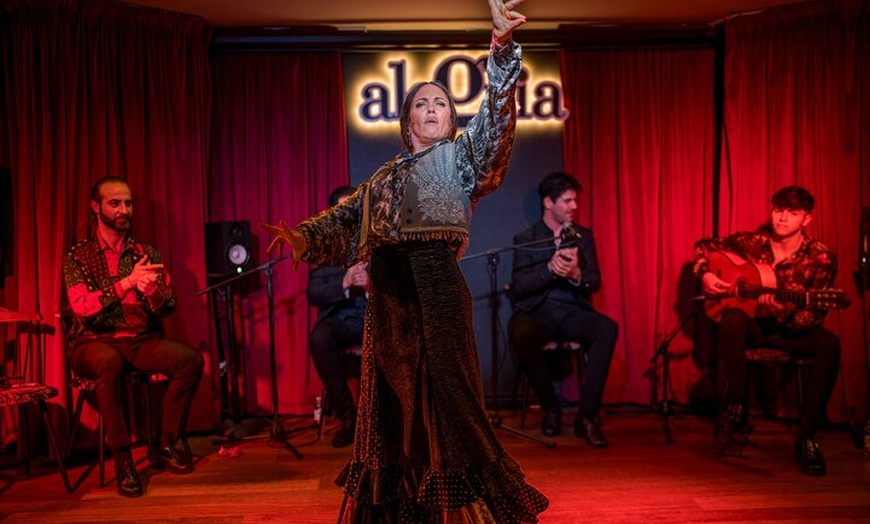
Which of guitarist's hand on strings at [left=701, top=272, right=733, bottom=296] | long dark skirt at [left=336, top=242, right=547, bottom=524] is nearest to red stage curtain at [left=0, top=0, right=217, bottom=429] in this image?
long dark skirt at [left=336, top=242, right=547, bottom=524]

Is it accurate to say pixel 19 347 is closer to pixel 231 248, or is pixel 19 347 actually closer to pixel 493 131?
pixel 231 248

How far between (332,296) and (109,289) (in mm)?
1391

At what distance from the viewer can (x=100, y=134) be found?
4.77m

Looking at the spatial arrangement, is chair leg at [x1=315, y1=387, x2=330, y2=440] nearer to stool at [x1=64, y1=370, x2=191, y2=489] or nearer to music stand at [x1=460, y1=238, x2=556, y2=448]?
stool at [x1=64, y1=370, x2=191, y2=489]

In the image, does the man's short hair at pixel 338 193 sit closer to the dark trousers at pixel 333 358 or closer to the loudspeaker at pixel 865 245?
the dark trousers at pixel 333 358

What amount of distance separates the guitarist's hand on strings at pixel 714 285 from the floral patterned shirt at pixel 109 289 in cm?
321

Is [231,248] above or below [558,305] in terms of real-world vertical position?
above

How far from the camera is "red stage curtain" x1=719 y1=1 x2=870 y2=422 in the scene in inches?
199

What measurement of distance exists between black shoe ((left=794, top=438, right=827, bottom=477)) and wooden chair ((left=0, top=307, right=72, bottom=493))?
3.82 metres

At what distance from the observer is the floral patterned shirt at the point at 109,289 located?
4.20 meters

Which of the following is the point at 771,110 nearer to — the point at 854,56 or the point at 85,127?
the point at 854,56

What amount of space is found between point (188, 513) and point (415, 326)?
1776 millimetres

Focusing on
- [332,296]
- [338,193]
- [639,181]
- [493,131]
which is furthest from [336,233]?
[639,181]

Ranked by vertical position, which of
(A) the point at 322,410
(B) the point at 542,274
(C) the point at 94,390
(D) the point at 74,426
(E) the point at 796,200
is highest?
(E) the point at 796,200
